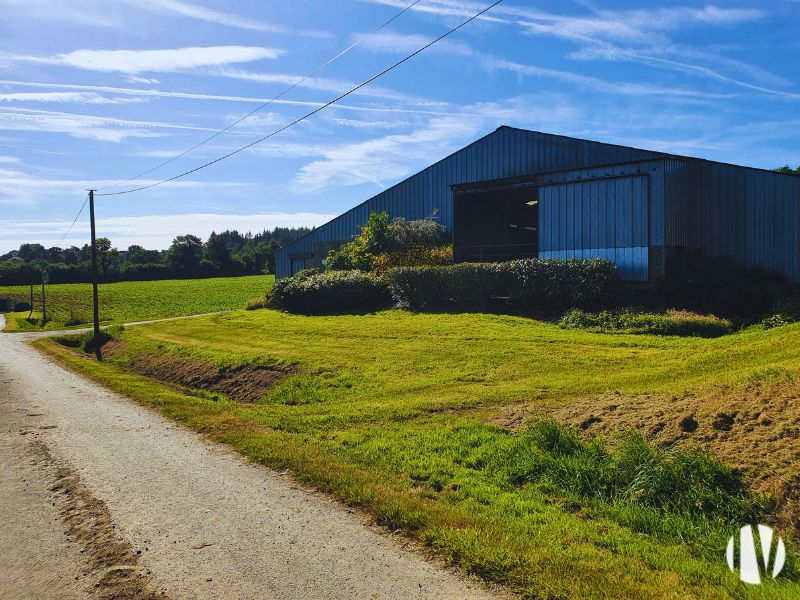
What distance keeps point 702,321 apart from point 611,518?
11.9 m

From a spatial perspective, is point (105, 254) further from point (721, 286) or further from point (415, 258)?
point (721, 286)

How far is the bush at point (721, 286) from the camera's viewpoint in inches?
707

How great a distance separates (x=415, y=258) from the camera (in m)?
28.8

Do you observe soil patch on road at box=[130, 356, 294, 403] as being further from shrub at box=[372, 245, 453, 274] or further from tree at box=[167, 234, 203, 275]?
tree at box=[167, 234, 203, 275]

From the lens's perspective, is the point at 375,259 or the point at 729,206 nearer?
the point at 729,206

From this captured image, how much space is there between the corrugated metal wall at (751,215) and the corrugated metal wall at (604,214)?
107 inches

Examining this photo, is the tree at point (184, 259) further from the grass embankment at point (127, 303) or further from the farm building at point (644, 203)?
the farm building at point (644, 203)

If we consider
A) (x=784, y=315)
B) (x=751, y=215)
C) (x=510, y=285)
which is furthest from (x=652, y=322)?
(x=751, y=215)

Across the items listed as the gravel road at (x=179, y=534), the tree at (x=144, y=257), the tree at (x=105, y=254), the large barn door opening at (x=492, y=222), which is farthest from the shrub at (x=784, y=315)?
the tree at (x=144, y=257)

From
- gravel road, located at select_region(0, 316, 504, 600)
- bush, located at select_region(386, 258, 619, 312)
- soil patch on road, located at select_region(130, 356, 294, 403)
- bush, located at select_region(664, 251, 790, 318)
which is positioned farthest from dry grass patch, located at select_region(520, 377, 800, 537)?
bush, located at select_region(386, 258, 619, 312)

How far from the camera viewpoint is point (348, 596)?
176 inches

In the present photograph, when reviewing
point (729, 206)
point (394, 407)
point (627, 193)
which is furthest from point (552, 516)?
point (729, 206)

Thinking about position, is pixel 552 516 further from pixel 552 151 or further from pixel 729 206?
pixel 552 151

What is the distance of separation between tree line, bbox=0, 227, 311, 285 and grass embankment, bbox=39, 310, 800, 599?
319ft
